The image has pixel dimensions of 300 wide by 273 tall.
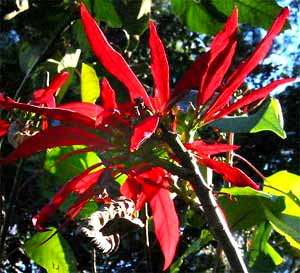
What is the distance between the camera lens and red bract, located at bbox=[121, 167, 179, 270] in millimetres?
342

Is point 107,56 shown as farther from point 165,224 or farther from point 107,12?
point 107,12

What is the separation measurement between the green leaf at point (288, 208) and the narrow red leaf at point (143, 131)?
138mm

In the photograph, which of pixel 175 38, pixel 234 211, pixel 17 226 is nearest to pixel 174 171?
pixel 234 211

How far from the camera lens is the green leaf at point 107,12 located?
2.42ft

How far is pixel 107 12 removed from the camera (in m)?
0.74

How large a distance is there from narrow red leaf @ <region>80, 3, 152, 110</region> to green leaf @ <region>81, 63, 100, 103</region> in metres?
0.23

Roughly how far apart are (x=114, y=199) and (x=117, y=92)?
16.9 inches

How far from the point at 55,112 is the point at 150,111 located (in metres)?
0.05

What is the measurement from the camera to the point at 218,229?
28 cm

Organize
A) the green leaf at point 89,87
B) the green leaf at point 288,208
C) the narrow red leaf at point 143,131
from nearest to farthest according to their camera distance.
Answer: the narrow red leaf at point 143,131 < the green leaf at point 288,208 < the green leaf at point 89,87

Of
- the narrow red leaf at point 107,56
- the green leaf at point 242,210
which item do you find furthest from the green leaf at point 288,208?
the narrow red leaf at point 107,56

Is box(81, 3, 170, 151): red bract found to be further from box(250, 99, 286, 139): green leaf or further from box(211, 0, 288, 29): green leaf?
box(211, 0, 288, 29): green leaf

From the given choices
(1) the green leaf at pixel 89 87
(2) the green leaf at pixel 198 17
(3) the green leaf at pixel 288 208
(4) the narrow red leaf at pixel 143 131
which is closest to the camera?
(4) the narrow red leaf at pixel 143 131

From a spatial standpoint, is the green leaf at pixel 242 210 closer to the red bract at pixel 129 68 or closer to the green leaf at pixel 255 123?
the green leaf at pixel 255 123
